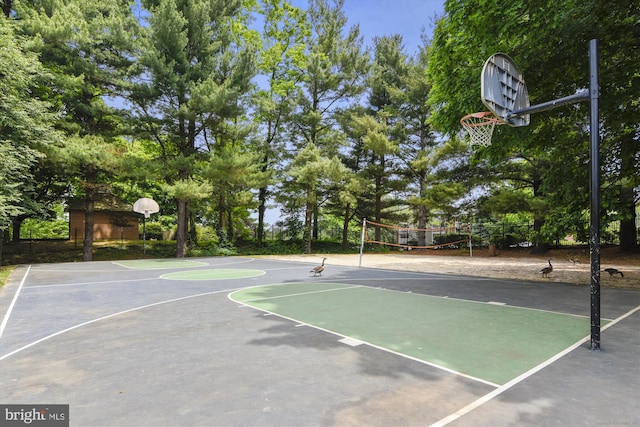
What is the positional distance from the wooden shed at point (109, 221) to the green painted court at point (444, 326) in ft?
69.7

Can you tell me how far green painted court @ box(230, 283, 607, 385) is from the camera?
3.42m

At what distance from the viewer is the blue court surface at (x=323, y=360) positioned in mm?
2438

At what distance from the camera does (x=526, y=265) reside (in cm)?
1411

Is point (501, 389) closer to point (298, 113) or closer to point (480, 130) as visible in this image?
point (480, 130)

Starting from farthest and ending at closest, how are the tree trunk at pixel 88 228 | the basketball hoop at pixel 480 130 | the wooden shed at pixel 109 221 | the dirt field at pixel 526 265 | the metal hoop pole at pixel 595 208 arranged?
the wooden shed at pixel 109 221, the tree trunk at pixel 88 228, the dirt field at pixel 526 265, the basketball hoop at pixel 480 130, the metal hoop pole at pixel 595 208

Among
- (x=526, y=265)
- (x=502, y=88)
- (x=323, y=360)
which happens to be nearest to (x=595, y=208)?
(x=502, y=88)

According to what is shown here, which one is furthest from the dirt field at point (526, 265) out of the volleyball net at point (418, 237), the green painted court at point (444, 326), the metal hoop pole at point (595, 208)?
the metal hoop pole at point (595, 208)

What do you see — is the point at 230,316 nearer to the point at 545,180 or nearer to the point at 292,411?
the point at 292,411

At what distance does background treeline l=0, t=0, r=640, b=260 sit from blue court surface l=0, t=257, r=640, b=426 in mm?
4873

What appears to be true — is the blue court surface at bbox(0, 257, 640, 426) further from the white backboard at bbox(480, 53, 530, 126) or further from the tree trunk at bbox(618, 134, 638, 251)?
the white backboard at bbox(480, 53, 530, 126)

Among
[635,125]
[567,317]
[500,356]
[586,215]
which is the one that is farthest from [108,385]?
[635,125]

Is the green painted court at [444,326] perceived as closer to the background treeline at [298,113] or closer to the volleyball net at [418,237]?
the background treeline at [298,113]

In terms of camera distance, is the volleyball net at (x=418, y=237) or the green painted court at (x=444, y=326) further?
the volleyball net at (x=418, y=237)

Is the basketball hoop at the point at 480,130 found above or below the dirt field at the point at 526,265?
above
